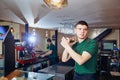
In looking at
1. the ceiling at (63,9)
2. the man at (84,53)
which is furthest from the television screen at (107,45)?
the man at (84,53)

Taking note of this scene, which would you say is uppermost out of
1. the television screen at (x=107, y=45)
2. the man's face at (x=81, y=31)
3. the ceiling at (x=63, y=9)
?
the ceiling at (x=63, y=9)

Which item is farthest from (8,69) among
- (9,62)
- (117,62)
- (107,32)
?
(107,32)

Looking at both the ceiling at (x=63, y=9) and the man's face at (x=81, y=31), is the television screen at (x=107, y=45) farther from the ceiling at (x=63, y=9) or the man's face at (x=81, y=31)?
the man's face at (x=81, y=31)

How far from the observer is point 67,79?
12.4 ft

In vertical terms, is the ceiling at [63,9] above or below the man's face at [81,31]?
above

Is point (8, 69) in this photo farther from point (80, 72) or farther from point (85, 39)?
point (85, 39)

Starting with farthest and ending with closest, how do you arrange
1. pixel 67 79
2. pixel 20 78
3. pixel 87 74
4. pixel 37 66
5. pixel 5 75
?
1. pixel 37 66
2. pixel 67 79
3. pixel 20 78
4. pixel 5 75
5. pixel 87 74

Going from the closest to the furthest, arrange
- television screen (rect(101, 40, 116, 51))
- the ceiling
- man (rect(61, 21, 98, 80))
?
1. man (rect(61, 21, 98, 80))
2. the ceiling
3. television screen (rect(101, 40, 116, 51))

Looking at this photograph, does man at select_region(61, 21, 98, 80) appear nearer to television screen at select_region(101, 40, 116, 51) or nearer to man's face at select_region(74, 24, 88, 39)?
man's face at select_region(74, 24, 88, 39)

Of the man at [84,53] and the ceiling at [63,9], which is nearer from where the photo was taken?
the man at [84,53]

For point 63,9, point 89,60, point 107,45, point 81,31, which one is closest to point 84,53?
point 89,60

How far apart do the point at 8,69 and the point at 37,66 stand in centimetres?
346

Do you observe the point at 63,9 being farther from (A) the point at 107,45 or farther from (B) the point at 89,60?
(A) the point at 107,45

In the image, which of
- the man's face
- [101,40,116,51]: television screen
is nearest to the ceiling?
the man's face
